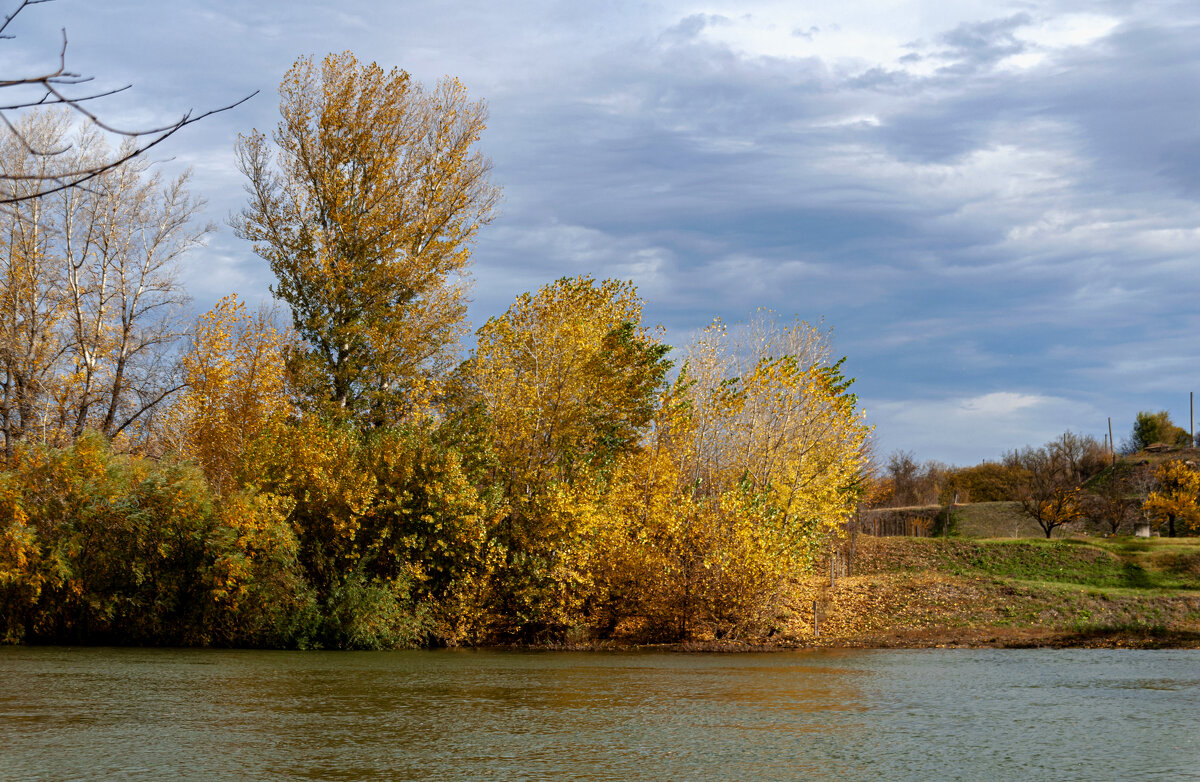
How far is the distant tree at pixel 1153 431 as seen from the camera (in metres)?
95.3

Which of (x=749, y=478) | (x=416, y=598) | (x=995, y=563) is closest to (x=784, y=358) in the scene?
(x=749, y=478)

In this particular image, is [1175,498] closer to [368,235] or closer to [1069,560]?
[1069,560]

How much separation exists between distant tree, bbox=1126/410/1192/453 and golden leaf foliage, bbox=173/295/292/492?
89.1 m

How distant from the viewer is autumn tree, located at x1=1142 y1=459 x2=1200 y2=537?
55125mm

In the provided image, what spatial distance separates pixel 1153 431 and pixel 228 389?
9345 centimetres

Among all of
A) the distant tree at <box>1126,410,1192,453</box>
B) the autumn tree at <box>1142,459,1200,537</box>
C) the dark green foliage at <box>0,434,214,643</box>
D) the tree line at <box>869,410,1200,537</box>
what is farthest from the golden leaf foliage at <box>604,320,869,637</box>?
the distant tree at <box>1126,410,1192,453</box>

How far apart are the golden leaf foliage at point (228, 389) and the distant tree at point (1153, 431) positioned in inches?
3507

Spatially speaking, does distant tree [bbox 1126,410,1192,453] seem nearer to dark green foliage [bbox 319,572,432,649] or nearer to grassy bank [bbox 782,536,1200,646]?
grassy bank [bbox 782,536,1200,646]

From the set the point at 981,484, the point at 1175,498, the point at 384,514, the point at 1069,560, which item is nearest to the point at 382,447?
the point at 384,514

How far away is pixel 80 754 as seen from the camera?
27.7 feet

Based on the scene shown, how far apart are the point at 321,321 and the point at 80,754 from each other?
72.8 feet

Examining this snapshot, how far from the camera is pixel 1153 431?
96.2 m

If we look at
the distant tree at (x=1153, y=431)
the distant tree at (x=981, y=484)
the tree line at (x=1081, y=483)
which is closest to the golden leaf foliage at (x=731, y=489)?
the tree line at (x=1081, y=483)

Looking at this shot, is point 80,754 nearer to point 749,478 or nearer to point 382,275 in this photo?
point 749,478
